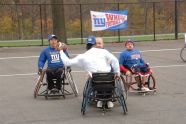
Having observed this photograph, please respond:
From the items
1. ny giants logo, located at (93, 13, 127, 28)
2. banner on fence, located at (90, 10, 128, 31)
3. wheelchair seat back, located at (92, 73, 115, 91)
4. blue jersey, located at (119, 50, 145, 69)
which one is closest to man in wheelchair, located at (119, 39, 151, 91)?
blue jersey, located at (119, 50, 145, 69)

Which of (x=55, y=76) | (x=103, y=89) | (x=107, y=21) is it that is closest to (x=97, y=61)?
(x=103, y=89)

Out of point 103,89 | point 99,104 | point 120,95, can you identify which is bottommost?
point 99,104

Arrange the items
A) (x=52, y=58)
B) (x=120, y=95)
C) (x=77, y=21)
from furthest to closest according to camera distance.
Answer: (x=77, y=21), (x=52, y=58), (x=120, y=95)

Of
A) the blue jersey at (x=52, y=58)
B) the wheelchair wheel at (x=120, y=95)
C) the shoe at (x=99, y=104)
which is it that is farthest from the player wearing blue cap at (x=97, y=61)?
the blue jersey at (x=52, y=58)

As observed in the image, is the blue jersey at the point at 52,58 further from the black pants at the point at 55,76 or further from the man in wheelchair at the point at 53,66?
the black pants at the point at 55,76

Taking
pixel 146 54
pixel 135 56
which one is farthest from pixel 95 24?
pixel 135 56

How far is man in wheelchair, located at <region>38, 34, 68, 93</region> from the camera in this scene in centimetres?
1127

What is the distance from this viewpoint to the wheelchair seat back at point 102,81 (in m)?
9.32

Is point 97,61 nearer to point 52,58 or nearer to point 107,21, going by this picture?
point 52,58

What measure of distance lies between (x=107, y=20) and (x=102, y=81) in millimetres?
19970

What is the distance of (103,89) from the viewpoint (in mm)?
9328

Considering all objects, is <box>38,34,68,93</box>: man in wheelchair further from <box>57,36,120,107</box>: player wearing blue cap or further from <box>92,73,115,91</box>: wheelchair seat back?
<box>92,73,115,91</box>: wheelchair seat back

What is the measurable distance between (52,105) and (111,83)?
1.80 metres

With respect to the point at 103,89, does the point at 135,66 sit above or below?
above
